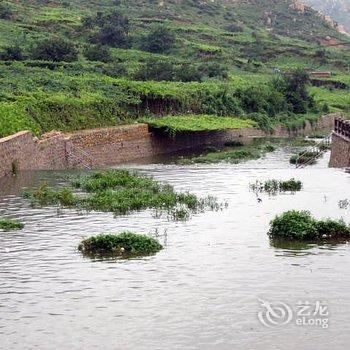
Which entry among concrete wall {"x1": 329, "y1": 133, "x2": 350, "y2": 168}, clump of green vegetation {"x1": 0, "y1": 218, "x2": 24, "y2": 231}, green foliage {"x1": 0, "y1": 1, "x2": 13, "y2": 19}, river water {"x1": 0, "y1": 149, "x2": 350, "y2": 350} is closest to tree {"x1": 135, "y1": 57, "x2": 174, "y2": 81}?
green foliage {"x1": 0, "y1": 1, "x2": 13, "y2": 19}

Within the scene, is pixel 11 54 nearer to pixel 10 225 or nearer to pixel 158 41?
pixel 158 41

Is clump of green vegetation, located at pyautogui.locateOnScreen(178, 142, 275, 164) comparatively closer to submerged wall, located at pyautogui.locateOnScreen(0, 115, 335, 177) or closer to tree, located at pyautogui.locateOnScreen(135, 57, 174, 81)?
submerged wall, located at pyautogui.locateOnScreen(0, 115, 335, 177)

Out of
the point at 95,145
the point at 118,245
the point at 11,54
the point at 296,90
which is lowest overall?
the point at 118,245

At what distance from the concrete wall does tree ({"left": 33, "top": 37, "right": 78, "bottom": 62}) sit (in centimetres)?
2850

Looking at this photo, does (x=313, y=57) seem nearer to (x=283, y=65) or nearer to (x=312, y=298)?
(x=283, y=65)

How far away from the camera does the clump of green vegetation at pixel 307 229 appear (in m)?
20.9

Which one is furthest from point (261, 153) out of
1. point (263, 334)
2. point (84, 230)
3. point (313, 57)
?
point (313, 57)

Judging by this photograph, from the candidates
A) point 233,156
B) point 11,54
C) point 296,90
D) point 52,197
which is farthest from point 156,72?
point 52,197

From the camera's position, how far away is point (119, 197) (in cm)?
2589

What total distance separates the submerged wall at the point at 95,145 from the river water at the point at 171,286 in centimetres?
915

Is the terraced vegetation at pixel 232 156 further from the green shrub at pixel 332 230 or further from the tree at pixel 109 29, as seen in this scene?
the tree at pixel 109 29

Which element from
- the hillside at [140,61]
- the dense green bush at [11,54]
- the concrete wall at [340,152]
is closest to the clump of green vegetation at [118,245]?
the hillside at [140,61]

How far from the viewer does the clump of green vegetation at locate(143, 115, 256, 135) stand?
51969mm

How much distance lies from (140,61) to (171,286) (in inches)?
2422
